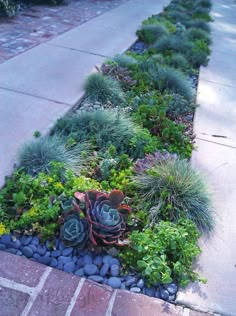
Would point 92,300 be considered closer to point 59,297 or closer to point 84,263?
point 59,297

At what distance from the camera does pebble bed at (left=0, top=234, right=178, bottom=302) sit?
1953 mm

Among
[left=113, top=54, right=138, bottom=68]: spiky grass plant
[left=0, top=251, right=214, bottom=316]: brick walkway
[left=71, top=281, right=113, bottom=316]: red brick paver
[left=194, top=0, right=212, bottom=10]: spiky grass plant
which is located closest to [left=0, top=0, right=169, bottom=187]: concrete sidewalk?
[left=113, top=54, right=138, bottom=68]: spiky grass plant

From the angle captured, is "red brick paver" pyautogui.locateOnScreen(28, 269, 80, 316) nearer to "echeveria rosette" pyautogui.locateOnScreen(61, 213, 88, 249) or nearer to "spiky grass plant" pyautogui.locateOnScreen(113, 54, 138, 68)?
"echeveria rosette" pyautogui.locateOnScreen(61, 213, 88, 249)

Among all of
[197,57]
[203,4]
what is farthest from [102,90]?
[203,4]

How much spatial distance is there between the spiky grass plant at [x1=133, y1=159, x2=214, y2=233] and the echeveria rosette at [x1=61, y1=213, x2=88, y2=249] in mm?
428

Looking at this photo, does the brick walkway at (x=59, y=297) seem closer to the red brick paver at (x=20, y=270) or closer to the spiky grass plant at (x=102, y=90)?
the red brick paver at (x=20, y=270)

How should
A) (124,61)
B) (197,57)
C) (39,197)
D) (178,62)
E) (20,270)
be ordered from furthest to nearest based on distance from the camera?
(197,57) < (178,62) < (124,61) < (39,197) < (20,270)

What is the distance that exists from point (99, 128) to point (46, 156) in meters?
0.62

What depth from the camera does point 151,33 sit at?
6.10m

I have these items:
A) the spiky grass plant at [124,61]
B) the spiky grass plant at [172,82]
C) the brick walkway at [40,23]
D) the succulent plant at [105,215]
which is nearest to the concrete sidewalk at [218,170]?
the spiky grass plant at [172,82]

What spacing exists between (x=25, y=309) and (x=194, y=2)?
390 inches

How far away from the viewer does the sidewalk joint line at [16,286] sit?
1.80 meters

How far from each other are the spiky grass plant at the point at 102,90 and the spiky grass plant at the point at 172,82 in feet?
1.67

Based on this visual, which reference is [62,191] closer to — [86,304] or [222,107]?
[86,304]
